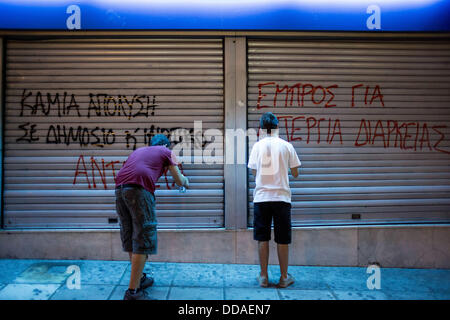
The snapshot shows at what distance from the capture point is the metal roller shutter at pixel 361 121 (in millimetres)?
4840

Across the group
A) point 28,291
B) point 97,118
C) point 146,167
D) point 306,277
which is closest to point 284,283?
point 306,277

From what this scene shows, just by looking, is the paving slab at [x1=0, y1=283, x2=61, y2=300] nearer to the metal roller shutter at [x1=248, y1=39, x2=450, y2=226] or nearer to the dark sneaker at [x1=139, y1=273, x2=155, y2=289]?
the dark sneaker at [x1=139, y1=273, x2=155, y2=289]

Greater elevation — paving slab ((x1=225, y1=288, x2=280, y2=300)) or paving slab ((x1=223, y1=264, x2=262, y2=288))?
paving slab ((x1=223, y1=264, x2=262, y2=288))

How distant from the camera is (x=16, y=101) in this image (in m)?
4.79

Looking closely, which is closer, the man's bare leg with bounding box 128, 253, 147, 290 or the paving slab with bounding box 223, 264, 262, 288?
the man's bare leg with bounding box 128, 253, 147, 290

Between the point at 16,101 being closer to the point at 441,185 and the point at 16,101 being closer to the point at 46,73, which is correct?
the point at 46,73

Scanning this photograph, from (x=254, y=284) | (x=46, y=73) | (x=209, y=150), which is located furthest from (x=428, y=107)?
(x=46, y=73)

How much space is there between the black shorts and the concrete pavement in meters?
0.62

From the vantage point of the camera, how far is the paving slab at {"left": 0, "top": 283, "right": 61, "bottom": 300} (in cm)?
357

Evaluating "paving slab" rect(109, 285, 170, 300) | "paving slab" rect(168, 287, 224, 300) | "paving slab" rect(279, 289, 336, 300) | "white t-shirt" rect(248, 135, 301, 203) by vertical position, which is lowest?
"paving slab" rect(279, 289, 336, 300)

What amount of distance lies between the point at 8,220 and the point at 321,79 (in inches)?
194

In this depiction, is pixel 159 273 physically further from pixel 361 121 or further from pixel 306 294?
pixel 361 121

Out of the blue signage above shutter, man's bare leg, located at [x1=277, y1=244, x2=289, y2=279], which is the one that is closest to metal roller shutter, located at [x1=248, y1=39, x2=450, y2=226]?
the blue signage above shutter

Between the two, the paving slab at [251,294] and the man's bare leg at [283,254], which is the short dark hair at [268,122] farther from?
the paving slab at [251,294]
